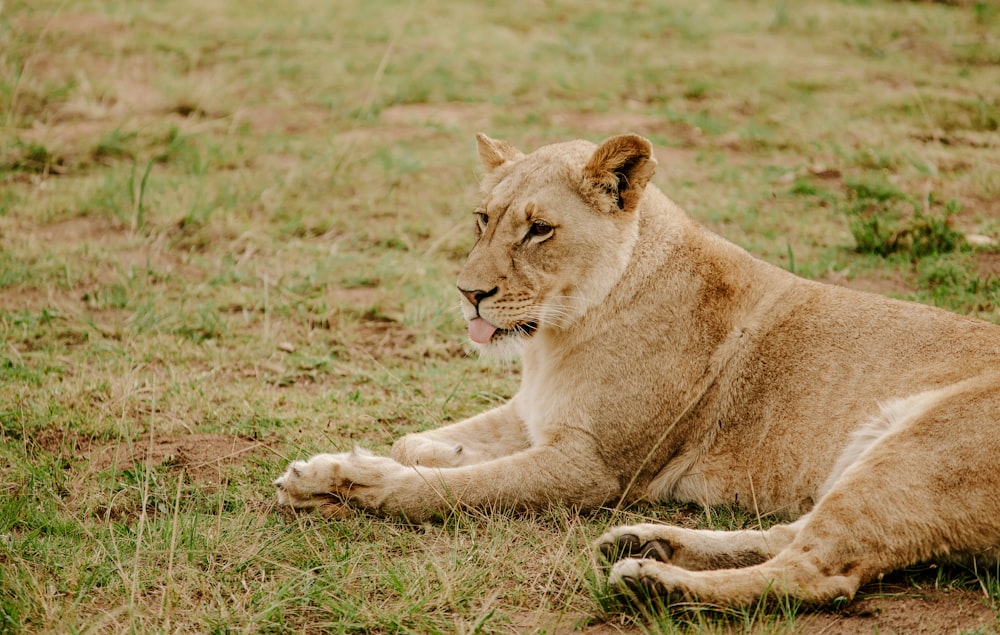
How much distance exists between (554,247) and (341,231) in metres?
3.05

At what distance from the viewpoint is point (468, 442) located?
14.2ft

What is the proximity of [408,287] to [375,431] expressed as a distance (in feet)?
5.38

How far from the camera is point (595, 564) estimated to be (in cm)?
323

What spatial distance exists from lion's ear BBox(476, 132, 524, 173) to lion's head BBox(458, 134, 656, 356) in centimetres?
36

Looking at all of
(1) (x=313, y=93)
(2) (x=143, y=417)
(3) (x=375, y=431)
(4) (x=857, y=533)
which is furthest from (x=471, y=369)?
(1) (x=313, y=93)

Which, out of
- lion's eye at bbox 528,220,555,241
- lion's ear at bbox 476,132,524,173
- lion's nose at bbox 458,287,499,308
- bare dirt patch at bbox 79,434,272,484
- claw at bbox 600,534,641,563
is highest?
lion's ear at bbox 476,132,524,173

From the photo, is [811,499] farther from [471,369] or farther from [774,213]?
[774,213]

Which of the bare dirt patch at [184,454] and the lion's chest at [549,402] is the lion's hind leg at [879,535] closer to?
the lion's chest at [549,402]

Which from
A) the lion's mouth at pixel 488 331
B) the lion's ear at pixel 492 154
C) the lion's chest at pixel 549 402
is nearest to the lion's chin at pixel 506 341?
the lion's mouth at pixel 488 331

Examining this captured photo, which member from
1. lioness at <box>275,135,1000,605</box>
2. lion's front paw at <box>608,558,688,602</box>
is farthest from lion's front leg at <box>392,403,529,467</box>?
lion's front paw at <box>608,558,688,602</box>

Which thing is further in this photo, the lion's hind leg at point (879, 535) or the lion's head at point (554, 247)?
the lion's head at point (554, 247)

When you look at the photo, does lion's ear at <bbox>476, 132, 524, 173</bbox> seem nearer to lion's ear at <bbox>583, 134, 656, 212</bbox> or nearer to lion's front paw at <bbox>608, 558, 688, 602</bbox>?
lion's ear at <bbox>583, 134, 656, 212</bbox>

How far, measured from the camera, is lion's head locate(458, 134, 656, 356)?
3943mm

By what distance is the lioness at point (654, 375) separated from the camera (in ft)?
11.6
